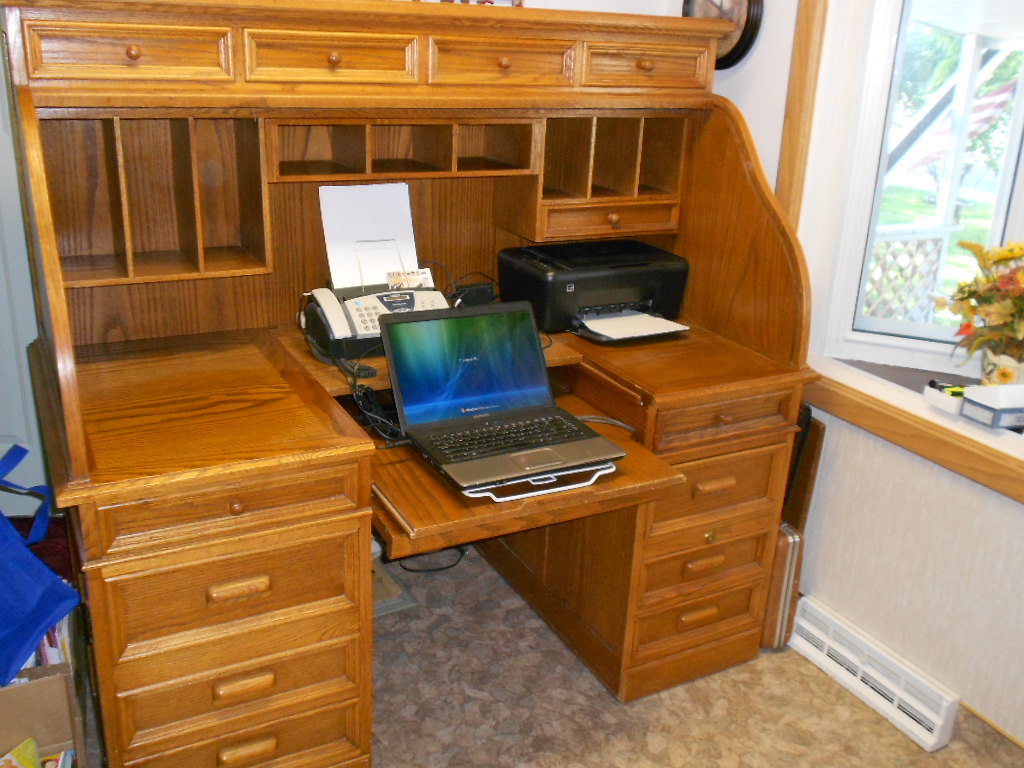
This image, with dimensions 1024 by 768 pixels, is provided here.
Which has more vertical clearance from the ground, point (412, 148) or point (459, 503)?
point (412, 148)

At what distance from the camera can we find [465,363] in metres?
1.87

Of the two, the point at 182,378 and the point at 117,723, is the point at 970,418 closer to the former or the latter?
the point at 182,378

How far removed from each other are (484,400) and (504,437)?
14cm

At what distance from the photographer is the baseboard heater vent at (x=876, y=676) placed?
205 centimetres

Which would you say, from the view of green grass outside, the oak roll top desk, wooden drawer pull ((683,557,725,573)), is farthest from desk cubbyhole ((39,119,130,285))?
the view of green grass outside

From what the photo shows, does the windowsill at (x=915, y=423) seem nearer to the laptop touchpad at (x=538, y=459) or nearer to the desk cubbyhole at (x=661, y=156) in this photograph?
the desk cubbyhole at (x=661, y=156)

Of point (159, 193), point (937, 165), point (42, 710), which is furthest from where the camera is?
point (937, 165)

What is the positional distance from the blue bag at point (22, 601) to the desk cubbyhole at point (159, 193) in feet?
1.97

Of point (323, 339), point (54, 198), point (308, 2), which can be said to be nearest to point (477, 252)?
point (323, 339)

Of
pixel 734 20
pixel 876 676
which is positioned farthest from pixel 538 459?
pixel 734 20

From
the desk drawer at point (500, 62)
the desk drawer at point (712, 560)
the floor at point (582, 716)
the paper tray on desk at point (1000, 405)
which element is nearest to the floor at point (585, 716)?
the floor at point (582, 716)

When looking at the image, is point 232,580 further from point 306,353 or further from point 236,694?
point 306,353

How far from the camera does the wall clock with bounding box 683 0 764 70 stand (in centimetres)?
221

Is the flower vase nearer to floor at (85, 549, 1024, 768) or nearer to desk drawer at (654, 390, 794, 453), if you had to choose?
desk drawer at (654, 390, 794, 453)
